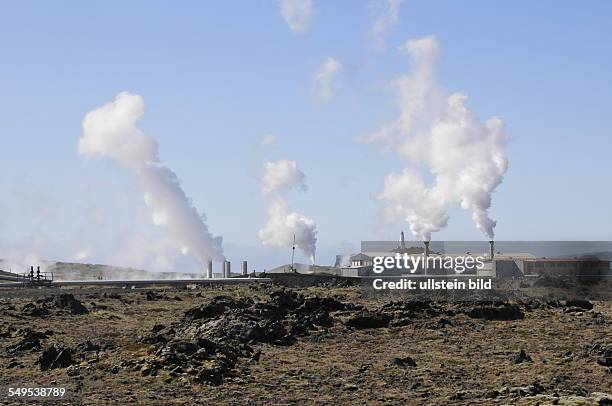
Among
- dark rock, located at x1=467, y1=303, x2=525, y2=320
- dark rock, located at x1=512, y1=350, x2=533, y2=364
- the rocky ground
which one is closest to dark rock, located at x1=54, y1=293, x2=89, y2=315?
the rocky ground

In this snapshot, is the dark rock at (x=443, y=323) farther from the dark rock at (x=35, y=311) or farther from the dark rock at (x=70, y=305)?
the dark rock at (x=35, y=311)

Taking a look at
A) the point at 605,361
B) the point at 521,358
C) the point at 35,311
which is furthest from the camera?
the point at 35,311

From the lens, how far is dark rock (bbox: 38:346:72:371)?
102 feet

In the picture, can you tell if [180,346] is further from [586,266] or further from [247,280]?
[586,266]

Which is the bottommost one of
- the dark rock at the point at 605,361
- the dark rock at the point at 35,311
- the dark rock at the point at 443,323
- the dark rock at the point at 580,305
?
the dark rock at the point at 605,361

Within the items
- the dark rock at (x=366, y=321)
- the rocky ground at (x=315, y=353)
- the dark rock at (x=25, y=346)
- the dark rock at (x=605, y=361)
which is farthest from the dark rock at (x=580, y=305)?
the dark rock at (x=25, y=346)

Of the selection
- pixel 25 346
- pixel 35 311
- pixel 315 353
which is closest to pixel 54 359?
pixel 25 346

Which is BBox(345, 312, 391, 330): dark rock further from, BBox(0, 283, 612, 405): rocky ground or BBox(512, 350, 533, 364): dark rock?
BBox(512, 350, 533, 364): dark rock

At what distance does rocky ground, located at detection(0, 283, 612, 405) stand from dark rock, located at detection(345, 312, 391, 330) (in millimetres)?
68

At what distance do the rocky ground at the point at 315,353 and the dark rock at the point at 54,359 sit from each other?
54 mm

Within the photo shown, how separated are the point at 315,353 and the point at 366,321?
23.1 ft

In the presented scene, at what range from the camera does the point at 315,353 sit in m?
34.2

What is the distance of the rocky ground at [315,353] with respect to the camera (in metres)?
26.7

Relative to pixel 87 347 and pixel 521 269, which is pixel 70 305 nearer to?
pixel 87 347
